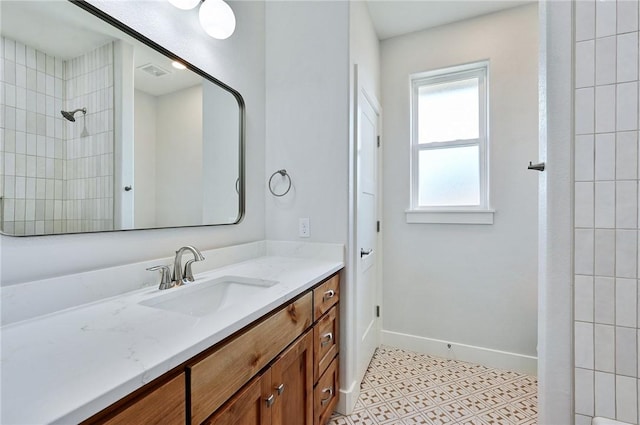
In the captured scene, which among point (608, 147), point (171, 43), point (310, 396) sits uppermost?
point (171, 43)

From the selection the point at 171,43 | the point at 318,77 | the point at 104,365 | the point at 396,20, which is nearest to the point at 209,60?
the point at 171,43

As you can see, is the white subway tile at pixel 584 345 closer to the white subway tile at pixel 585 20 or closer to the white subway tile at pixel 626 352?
the white subway tile at pixel 626 352

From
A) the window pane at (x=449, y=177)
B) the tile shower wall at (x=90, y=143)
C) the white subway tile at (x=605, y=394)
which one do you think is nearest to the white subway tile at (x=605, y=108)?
the white subway tile at (x=605, y=394)

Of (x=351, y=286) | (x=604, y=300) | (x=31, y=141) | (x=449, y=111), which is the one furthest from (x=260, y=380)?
(x=449, y=111)

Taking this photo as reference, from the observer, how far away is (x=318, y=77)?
1.69 meters

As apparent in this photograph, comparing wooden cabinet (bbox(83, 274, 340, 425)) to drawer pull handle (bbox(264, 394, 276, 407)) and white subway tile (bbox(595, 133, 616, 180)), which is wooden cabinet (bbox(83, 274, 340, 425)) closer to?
drawer pull handle (bbox(264, 394, 276, 407))

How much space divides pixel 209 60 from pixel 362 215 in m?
1.25

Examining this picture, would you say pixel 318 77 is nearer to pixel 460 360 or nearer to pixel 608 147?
pixel 608 147

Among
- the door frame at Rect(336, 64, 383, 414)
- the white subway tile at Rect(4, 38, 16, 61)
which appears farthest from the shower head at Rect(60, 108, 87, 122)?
the door frame at Rect(336, 64, 383, 414)

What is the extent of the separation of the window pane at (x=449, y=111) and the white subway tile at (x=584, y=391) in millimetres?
1775

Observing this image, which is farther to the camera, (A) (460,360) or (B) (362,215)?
(A) (460,360)

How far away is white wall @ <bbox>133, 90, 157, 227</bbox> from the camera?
110cm

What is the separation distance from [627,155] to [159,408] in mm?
1400

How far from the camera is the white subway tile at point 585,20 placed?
2.87ft
